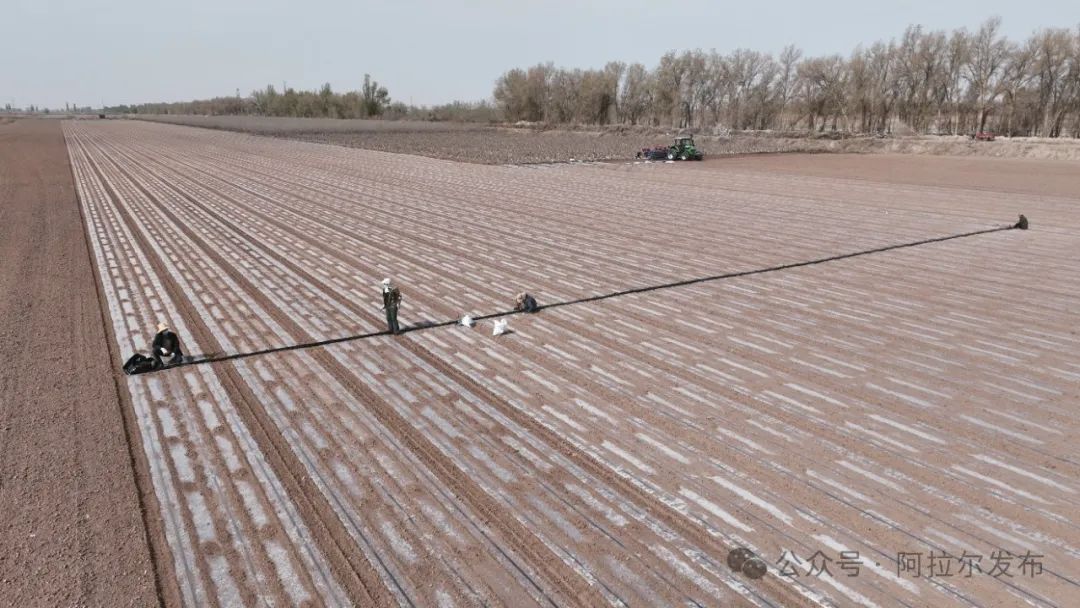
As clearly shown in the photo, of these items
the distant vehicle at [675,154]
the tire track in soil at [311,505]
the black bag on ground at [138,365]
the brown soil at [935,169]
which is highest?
the distant vehicle at [675,154]

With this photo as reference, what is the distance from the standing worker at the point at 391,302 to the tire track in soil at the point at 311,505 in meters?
2.51

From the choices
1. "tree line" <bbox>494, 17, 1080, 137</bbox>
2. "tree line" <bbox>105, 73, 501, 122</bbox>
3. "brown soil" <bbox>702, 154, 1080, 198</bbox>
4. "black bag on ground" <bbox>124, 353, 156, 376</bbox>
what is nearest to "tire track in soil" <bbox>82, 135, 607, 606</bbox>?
"black bag on ground" <bbox>124, 353, 156, 376</bbox>

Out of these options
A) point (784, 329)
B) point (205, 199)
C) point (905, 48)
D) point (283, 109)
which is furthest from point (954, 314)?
point (283, 109)

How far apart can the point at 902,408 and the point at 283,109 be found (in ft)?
688

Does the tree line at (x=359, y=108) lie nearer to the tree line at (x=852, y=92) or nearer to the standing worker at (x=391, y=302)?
the tree line at (x=852, y=92)

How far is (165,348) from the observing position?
9477 mm

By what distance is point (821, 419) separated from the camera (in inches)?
311

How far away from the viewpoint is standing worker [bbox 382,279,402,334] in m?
10.5

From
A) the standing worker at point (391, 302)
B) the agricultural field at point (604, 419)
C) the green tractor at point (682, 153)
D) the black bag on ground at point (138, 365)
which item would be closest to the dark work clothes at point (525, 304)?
the agricultural field at point (604, 419)

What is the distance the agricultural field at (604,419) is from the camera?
537cm

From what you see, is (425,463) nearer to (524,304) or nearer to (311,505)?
(311,505)

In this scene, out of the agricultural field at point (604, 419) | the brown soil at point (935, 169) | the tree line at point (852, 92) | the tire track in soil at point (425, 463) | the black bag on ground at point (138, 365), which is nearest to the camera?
the tire track in soil at point (425, 463)

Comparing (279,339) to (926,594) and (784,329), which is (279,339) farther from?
(926,594)

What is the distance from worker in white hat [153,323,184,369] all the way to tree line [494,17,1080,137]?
8506 cm
